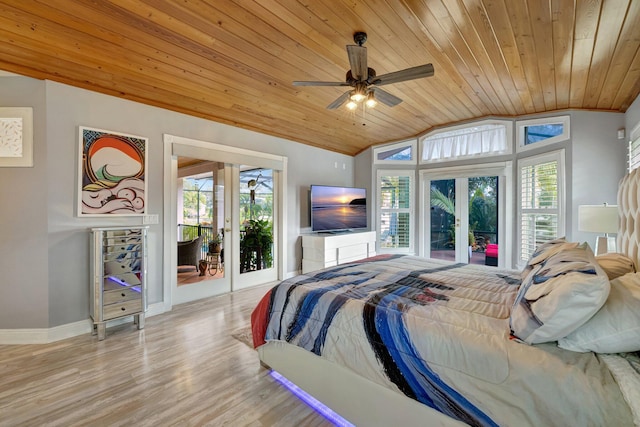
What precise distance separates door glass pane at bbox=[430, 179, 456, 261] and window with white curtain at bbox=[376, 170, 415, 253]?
1.30 feet

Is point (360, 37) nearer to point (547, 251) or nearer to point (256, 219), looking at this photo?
point (547, 251)

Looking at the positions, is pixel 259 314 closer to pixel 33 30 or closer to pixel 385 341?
pixel 385 341

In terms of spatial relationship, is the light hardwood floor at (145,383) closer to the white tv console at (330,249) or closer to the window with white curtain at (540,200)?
the white tv console at (330,249)

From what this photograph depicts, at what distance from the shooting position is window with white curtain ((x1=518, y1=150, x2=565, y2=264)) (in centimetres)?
371

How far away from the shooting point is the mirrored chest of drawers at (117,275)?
268 centimetres

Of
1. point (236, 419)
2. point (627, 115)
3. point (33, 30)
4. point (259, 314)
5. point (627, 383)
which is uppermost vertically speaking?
point (33, 30)

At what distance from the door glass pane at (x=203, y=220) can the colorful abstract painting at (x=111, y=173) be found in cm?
69

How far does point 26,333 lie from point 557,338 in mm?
4015

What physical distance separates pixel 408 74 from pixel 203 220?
10.8 feet

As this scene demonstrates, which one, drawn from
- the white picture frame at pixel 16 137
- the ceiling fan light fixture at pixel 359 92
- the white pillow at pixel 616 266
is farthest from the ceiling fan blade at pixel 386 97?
the white picture frame at pixel 16 137

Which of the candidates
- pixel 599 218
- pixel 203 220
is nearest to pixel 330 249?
pixel 203 220

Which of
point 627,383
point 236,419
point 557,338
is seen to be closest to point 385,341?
point 557,338

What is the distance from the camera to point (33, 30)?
216 cm

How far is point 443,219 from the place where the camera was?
5.23 metres
